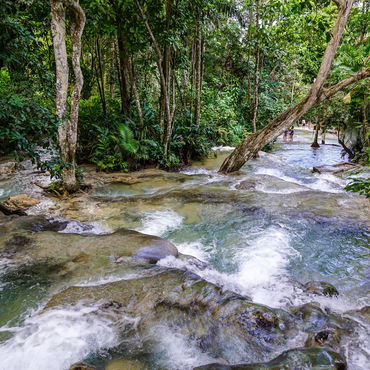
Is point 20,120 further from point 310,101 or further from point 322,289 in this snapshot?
point 310,101

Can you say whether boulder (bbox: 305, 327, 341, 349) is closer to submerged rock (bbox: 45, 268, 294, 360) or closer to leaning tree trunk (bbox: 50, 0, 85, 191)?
submerged rock (bbox: 45, 268, 294, 360)

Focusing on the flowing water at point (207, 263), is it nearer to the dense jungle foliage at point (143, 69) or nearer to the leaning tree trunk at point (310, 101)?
the leaning tree trunk at point (310, 101)

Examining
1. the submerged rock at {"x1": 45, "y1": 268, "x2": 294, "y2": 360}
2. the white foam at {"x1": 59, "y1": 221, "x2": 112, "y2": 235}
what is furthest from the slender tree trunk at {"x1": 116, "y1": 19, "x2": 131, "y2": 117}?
the submerged rock at {"x1": 45, "y1": 268, "x2": 294, "y2": 360}

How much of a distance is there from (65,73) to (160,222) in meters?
3.81

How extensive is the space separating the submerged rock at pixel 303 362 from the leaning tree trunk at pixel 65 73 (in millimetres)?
5255

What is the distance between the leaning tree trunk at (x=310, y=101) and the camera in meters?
6.91

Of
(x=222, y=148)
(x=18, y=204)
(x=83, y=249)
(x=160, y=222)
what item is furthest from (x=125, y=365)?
(x=222, y=148)

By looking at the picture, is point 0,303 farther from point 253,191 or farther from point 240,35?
point 240,35

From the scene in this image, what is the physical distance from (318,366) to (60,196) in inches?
234

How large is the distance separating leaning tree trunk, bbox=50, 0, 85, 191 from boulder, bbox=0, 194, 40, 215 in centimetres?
87

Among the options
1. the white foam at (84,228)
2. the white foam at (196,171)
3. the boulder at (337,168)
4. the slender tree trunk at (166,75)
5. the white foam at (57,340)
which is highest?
the slender tree trunk at (166,75)

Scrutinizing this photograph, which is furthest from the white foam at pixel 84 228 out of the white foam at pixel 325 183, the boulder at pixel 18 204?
the white foam at pixel 325 183

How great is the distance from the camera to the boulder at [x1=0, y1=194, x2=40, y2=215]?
18.1 ft

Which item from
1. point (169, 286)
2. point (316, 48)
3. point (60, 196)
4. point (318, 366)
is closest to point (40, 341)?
point (169, 286)
